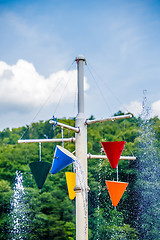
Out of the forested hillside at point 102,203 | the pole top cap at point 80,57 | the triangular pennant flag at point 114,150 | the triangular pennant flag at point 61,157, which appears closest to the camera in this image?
the triangular pennant flag at point 61,157

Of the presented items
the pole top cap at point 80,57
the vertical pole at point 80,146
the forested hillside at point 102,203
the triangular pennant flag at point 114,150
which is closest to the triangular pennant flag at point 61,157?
the vertical pole at point 80,146

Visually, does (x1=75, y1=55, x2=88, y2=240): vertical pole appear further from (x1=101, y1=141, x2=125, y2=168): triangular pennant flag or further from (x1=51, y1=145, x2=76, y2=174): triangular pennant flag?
(x1=101, y1=141, x2=125, y2=168): triangular pennant flag

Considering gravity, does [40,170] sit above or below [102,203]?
above

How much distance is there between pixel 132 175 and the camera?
635 inches

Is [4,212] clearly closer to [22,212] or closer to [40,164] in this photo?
[22,212]

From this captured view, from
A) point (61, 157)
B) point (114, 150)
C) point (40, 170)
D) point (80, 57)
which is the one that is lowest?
point (40, 170)

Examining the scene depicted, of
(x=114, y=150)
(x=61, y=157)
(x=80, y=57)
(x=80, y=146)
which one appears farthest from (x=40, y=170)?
(x=80, y=57)

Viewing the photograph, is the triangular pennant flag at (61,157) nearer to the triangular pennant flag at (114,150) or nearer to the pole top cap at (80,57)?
the triangular pennant flag at (114,150)

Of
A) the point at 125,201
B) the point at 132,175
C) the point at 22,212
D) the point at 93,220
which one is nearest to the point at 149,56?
the point at 132,175

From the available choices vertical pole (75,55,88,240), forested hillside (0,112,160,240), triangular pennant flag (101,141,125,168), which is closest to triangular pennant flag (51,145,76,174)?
vertical pole (75,55,88,240)

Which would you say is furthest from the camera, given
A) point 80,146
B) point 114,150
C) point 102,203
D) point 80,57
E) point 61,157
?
point 102,203

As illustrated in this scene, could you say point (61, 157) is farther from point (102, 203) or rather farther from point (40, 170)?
point (102, 203)

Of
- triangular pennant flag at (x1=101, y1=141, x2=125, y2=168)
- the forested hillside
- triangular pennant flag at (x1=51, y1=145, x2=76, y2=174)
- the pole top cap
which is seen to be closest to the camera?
triangular pennant flag at (x1=51, y1=145, x2=76, y2=174)

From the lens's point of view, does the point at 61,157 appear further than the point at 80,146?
No
